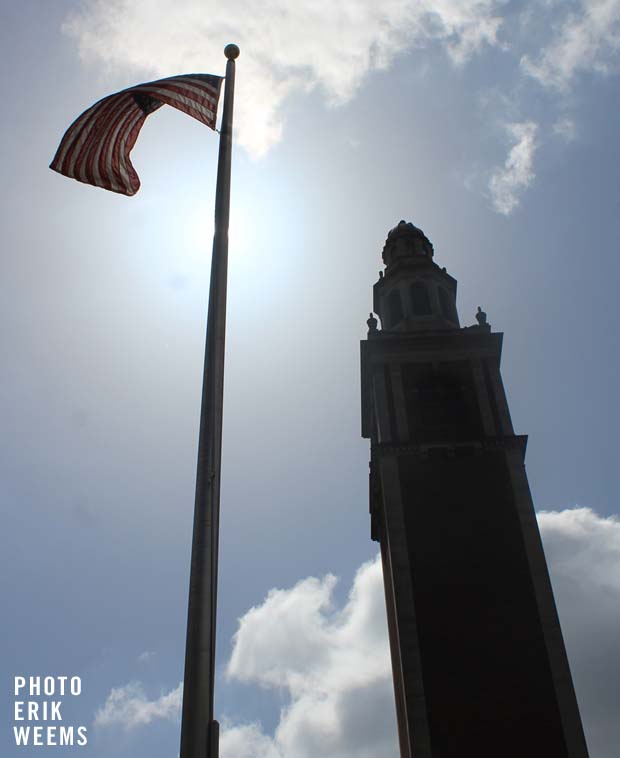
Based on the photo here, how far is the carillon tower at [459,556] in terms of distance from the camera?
22422mm

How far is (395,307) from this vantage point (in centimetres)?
3762

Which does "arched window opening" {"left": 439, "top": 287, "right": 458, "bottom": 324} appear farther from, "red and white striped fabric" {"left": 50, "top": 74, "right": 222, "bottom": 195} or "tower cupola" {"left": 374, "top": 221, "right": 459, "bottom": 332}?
"red and white striped fabric" {"left": 50, "top": 74, "right": 222, "bottom": 195}

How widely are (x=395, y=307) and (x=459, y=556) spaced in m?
15.5

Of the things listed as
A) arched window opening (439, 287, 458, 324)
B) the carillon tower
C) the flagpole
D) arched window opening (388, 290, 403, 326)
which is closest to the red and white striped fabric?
the flagpole

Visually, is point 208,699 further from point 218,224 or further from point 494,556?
point 494,556

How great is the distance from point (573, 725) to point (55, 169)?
70.7 ft

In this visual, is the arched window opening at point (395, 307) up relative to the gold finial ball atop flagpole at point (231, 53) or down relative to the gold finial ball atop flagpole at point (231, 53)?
up

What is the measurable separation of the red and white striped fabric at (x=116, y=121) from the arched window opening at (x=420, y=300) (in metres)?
24.0

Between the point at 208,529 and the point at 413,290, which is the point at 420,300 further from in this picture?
the point at 208,529

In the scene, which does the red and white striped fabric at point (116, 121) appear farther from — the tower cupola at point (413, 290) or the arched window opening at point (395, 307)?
the arched window opening at point (395, 307)

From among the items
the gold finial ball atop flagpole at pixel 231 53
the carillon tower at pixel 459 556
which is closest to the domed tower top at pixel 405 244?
the carillon tower at pixel 459 556

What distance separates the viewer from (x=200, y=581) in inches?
332

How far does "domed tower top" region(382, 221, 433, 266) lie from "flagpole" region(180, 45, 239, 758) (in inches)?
1106

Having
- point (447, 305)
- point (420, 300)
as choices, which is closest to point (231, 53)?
point (420, 300)
